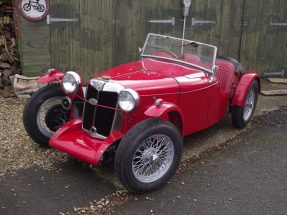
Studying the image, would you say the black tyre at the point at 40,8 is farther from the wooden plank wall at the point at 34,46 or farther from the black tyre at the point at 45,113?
the black tyre at the point at 45,113

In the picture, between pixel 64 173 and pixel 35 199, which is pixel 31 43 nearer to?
pixel 64 173

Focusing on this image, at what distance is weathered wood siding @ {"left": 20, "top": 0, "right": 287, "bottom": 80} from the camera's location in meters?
6.45

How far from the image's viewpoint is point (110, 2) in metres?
6.81

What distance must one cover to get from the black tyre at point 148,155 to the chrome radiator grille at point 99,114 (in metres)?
0.45

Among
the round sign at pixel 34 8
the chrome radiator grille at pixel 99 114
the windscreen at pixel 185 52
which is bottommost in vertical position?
the chrome radiator grille at pixel 99 114

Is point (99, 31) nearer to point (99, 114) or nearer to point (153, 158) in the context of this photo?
point (99, 114)

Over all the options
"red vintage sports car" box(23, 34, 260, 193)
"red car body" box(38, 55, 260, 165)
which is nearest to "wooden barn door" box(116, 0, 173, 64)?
"red vintage sports car" box(23, 34, 260, 193)

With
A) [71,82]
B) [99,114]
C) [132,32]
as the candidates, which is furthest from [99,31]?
[99,114]

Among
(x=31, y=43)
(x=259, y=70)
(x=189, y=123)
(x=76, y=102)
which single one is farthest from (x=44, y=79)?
(x=259, y=70)

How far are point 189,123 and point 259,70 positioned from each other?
17.4 feet

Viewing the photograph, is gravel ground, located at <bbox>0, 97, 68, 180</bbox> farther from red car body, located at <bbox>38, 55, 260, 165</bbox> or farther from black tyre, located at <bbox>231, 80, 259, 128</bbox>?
black tyre, located at <bbox>231, 80, 259, 128</bbox>

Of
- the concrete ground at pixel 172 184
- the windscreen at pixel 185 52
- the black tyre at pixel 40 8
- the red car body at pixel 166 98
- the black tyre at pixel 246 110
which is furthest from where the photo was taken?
the black tyre at pixel 40 8

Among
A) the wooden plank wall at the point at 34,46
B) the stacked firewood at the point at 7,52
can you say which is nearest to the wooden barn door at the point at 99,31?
the wooden plank wall at the point at 34,46

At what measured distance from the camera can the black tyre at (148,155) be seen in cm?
328
